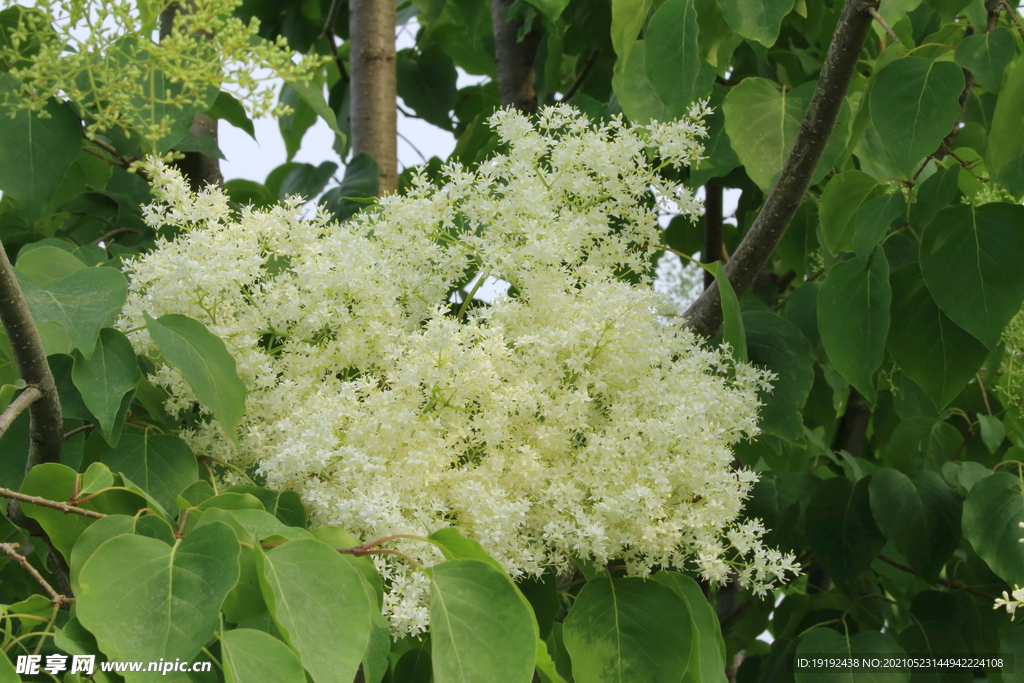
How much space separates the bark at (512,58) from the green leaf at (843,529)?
0.85 meters

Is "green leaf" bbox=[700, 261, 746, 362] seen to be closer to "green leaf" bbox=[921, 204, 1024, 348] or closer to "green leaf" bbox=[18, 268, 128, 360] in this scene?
"green leaf" bbox=[921, 204, 1024, 348]

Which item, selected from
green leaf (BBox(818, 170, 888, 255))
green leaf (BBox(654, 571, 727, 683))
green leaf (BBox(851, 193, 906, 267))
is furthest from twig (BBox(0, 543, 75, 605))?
green leaf (BBox(818, 170, 888, 255))

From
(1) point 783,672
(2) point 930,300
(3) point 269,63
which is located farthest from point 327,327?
(1) point 783,672

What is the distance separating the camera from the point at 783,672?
1.32 m

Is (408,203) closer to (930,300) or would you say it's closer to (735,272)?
(735,272)

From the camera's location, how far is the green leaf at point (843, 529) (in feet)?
4.27

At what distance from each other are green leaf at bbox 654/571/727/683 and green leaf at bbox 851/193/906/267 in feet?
1.51

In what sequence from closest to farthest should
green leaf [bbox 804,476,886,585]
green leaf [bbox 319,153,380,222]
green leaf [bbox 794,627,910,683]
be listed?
1. green leaf [bbox 794,627,910,683]
2. green leaf [bbox 804,476,886,585]
3. green leaf [bbox 319,153,380,222]

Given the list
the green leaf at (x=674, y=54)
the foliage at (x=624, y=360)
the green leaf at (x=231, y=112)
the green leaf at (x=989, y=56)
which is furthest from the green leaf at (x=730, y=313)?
the green leaf at (x=231, y=112)

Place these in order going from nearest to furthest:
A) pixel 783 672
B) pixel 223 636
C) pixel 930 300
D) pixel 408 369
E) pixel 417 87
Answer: pixel 223 636 → pixel 408 369 → pixel 930 300 → pixel 783 672 → pixel 417 87

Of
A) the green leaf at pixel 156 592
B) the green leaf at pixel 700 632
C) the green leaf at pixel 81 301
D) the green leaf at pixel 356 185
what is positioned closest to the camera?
the green leaf at pixel 156 592

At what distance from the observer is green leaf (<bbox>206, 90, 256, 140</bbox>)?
1471mm

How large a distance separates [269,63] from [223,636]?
571mm

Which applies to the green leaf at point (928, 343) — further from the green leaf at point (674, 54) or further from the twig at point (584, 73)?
the twig at point (584, 73)
